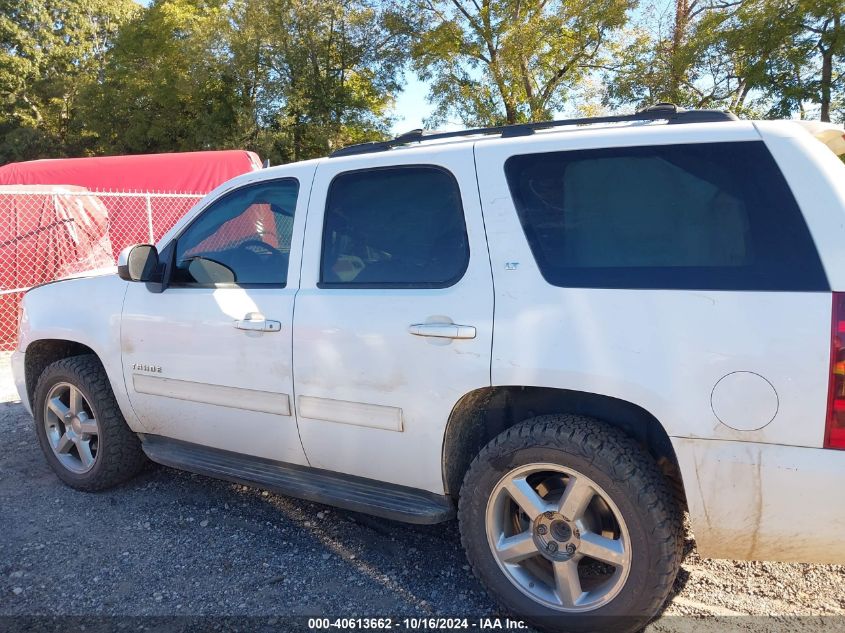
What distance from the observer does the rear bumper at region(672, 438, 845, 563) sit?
210cm

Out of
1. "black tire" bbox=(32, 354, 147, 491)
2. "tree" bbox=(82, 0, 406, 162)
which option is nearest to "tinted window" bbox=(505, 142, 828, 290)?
"black tire" bbox=(32, 354, 147, 491)

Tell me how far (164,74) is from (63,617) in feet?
89.5

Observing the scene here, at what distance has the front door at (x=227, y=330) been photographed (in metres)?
3.19

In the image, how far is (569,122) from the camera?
2998 mm

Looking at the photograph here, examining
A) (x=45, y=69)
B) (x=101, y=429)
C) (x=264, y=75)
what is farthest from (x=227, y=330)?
(x=45, y=69)

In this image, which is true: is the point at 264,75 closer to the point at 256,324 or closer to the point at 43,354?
the point at 43,354

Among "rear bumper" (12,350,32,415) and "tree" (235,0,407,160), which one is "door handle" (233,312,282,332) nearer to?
"rear bumper" (12,350,32,415)

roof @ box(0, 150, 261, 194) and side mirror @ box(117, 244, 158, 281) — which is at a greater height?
roof @ box(0, 150, 261, 194)

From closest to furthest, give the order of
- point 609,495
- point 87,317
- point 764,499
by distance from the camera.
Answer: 1. point 764,499
2. point 609,495
3. point 87,317

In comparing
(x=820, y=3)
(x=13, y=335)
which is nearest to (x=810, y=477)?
(x=13, y=335)

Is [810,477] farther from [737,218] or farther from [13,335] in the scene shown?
[13,335]

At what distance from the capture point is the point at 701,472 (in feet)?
7.38

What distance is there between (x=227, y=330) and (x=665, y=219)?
2.09 meters

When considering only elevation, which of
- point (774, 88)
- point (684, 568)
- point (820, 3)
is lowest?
point (684, 568)
